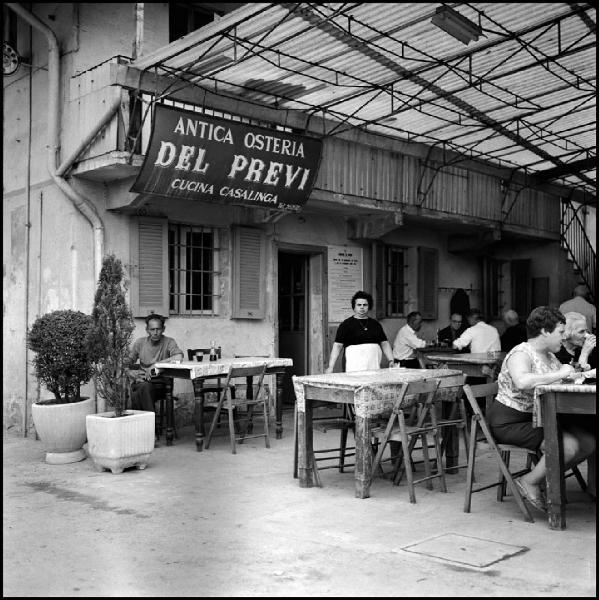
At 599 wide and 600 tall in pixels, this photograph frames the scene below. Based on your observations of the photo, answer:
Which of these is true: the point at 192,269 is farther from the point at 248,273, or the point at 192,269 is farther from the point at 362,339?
the point at 362,339

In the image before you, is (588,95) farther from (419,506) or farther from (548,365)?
(419,506)

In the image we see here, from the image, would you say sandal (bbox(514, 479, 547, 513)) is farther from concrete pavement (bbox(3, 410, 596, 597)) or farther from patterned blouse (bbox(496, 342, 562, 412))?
patterned blouse (bbox(496, 342, 562, 412))

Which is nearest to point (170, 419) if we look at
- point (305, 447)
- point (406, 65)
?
point (305, 447)

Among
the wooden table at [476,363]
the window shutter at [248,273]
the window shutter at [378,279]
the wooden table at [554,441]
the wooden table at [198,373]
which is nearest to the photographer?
the wooden table at [554,441]

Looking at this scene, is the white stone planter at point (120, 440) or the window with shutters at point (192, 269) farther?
the window with shutters at point (192, 269)

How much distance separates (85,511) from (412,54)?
21.9 ft

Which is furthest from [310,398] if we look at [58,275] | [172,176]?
[58,275]

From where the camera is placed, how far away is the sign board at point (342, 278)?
41.5 feet

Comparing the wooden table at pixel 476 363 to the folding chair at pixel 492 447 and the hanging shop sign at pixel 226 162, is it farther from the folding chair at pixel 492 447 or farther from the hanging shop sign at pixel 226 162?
the hanging shop sign at pixel 226 162

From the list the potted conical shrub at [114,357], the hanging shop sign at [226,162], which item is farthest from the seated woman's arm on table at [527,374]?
the hanging shop sign at [226,162]

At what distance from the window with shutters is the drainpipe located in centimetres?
112

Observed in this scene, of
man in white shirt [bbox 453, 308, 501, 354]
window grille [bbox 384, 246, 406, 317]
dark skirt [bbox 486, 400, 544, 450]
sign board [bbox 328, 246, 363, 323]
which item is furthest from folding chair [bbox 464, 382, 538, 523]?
window grille [bbox 384, 246, 406, 317]

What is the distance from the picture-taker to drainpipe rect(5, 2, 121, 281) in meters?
9.52

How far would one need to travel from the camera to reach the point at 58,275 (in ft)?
32.6
